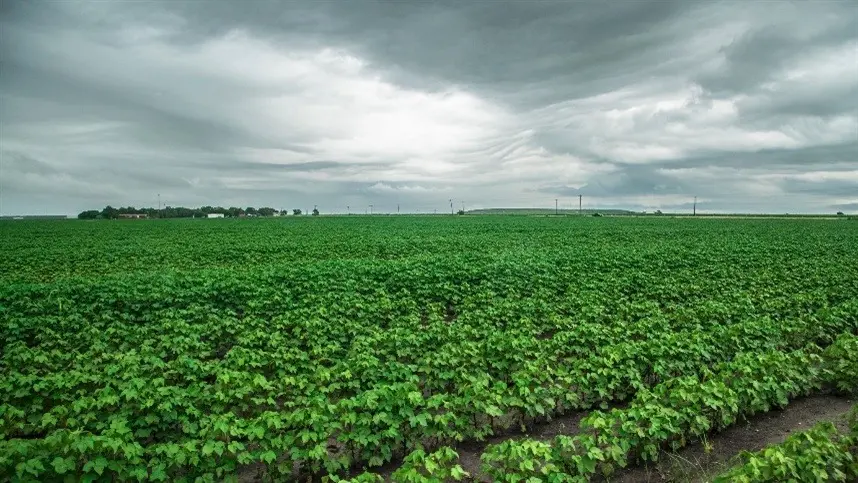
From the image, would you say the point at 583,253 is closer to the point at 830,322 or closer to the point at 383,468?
the point at 830,322

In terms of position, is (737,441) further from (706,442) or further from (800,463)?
(800,463)

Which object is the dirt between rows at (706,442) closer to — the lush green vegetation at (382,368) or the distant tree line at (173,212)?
the lush green vegetation at (382,368)

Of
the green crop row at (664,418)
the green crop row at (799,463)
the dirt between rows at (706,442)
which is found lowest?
the dirt between rows at (706,442)

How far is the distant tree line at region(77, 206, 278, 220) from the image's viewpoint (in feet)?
488

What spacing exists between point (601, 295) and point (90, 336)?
16.0 m

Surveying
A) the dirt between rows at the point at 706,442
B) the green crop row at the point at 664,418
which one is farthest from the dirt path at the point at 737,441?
the green crop row at the point at 664,418

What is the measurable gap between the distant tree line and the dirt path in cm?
16182

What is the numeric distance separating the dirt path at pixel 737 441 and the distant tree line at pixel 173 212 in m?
162

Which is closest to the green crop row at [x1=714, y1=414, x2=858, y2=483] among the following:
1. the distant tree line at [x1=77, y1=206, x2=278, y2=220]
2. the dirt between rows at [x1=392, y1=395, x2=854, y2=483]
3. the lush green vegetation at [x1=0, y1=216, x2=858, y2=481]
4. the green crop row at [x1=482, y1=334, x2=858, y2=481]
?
the dirt between rows at [x1=392, y1=395, x2=854, y2=483]

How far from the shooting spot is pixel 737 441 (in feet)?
27.5

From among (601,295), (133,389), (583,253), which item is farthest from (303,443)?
(583,253)

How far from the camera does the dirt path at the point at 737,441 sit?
7.32 metres

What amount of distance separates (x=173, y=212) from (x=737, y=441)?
186 meters

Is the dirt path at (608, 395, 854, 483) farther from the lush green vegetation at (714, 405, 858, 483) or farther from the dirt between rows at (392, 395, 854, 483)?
the lush green vegetation at (714, 405, 858, 483)
